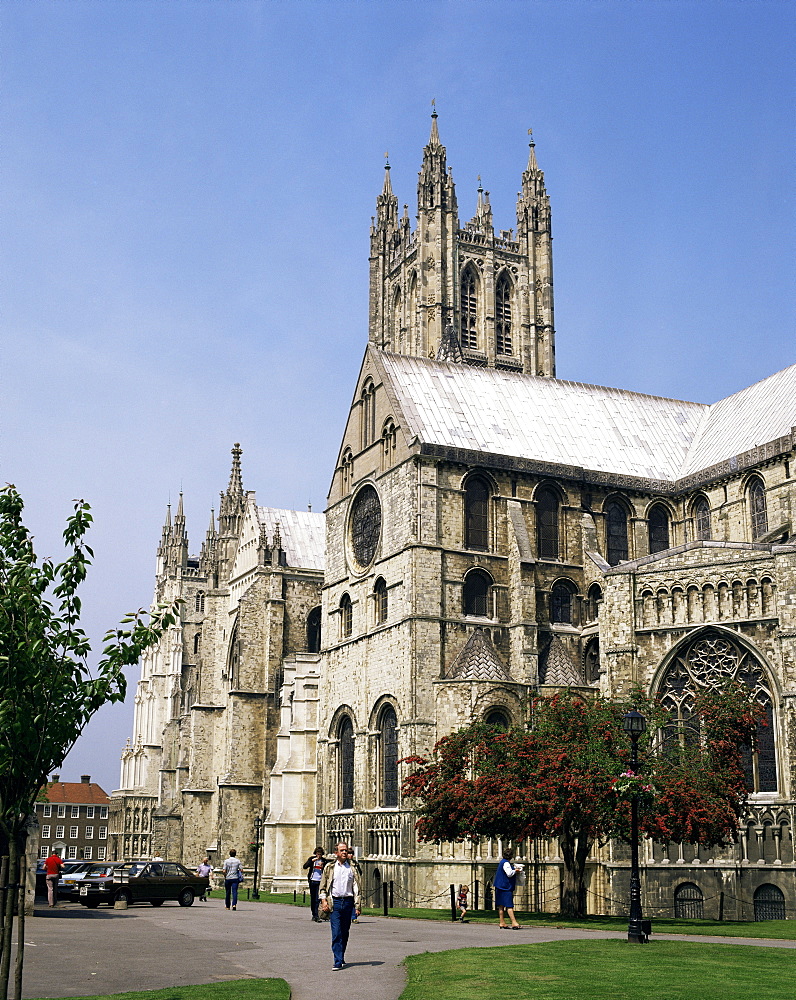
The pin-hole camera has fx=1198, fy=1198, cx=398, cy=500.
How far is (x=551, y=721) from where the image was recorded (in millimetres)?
36469

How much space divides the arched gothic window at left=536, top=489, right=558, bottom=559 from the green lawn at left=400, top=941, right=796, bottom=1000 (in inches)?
1062

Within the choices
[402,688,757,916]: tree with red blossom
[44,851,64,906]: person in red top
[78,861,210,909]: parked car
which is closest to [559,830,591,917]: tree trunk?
[402,688,757,916]: tree with red blossom

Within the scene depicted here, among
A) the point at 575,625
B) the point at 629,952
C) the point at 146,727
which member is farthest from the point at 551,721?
the point at 146,727

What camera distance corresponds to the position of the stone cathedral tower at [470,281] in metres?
87.5

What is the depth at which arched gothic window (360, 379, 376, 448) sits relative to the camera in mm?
51531

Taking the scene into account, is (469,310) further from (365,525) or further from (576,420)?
(365,525)

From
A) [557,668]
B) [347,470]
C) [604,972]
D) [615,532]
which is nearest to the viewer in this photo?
[604,972]

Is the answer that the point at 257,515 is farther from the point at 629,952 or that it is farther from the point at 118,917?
the point at 629,952

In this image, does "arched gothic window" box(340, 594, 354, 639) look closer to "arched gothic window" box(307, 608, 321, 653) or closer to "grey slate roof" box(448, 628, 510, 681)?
"grey slate roof" box(448, 628, 510, 681)

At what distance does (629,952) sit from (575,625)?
27618mm

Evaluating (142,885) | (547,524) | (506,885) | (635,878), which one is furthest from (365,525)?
(635,878)

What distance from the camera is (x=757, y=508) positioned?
47156mm

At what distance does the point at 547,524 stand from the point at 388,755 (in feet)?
37.2

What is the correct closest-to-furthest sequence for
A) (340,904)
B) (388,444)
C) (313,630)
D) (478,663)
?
1. (340,904)
2. (478,663)
3. (388,444)
4. (313,630)
